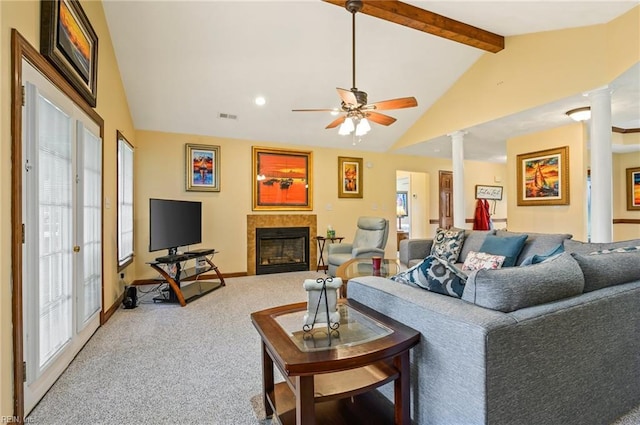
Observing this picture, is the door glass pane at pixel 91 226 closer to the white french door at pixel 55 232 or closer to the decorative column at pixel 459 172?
the white french door at pixel 55 232

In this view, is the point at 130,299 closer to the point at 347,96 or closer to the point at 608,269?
the point at 347,96

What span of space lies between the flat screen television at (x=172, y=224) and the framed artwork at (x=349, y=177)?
2744 mm

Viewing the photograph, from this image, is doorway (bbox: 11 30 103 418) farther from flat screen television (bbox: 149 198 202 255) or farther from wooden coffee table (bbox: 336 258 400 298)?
wooden coffee table (bbox: 336 258 400 298)

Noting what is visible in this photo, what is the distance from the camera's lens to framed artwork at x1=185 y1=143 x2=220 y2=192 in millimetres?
5070

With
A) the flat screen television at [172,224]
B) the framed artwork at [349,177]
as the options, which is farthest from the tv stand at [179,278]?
the framed artwork at [349,177]

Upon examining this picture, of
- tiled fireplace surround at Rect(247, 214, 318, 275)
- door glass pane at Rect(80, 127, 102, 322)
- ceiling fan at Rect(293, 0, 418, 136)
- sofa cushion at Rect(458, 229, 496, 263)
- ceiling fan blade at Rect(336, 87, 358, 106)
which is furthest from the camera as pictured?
tiled fireplace surround at Rect(247, 214, 318, 275)

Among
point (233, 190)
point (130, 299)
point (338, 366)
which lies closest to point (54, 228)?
point (130, 299)

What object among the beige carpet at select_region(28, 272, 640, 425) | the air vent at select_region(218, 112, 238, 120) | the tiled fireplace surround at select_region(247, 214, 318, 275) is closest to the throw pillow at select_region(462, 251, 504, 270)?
the beige carpet at select_region(28, 272, 640, 425)

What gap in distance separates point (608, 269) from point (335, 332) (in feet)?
A: 4.76

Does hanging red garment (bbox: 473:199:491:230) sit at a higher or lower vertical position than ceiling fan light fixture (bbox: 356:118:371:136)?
lower

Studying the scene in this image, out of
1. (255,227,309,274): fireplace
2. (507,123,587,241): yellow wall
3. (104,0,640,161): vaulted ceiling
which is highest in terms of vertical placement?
(104,0,640,161): vaulted ceiling

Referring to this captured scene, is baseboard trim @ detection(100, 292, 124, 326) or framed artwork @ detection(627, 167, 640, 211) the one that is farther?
framed artwork @ detection(627, 167, 640, 211)

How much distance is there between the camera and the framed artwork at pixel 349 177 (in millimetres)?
6180

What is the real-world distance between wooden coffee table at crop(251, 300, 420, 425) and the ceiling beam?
9.77 feet
